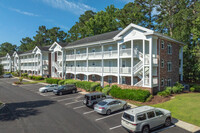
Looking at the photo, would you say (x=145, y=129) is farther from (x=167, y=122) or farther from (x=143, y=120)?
(x=167, y=122)

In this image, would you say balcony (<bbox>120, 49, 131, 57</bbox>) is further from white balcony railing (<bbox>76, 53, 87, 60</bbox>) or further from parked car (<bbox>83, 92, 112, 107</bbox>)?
white balcony railing (<bbox>76, 53, 87, 60</bbox>)

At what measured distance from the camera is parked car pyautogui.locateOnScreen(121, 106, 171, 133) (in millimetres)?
9461

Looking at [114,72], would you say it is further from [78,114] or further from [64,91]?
[78,114]

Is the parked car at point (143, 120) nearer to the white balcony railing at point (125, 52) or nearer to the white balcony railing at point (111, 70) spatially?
the white balcony railing at point (125, 52)

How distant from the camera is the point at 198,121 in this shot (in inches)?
468

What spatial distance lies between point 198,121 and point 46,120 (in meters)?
13.7

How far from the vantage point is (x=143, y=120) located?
9766mm

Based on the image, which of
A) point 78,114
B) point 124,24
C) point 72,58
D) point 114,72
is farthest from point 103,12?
point 78,114

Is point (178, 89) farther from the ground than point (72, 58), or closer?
closer

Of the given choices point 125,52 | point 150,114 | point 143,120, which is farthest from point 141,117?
point 125,52

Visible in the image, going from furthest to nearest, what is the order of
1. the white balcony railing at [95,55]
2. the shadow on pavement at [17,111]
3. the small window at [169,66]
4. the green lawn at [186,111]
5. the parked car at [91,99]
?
the white balcony railing at [95,55] < the small window at [169,66] < the parked car at [91,99] < the shadow on pavement at [17,111] < the green lawn at [186,111]

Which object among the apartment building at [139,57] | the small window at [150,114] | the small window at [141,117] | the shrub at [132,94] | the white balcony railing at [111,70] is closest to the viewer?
the small window at [141,117]

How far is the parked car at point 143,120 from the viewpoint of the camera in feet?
31.0

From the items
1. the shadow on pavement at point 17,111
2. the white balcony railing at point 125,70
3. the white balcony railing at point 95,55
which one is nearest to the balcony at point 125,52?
the white balcony railing at point 125,70
